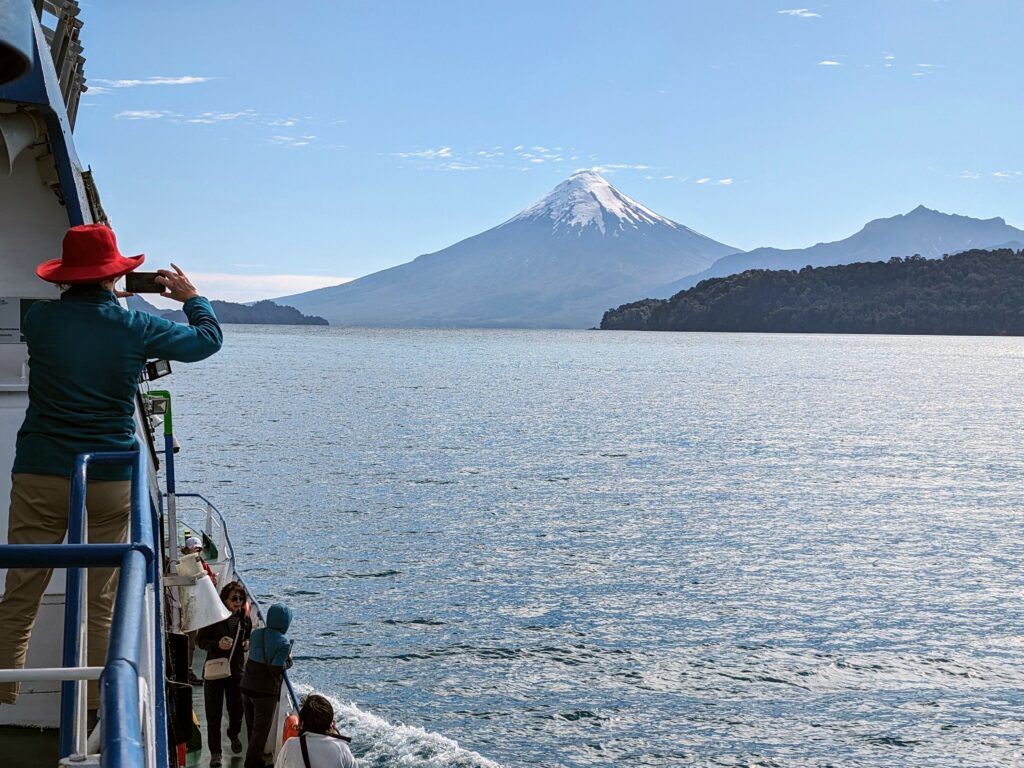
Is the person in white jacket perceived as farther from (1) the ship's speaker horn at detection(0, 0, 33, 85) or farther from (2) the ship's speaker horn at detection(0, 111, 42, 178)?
(1) the ship's speaker horn at detection(0, 0, 33, 85)

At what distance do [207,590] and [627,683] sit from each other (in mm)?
12950

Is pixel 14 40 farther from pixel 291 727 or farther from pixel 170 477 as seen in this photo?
pixel 170 477

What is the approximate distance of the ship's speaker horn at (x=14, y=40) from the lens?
7.82ft

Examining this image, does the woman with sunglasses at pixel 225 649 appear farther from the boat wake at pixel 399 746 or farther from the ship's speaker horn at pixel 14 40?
the ship's speaker horn at pixel 14 40

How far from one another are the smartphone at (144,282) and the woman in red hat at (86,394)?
44mm

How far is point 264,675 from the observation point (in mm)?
11820

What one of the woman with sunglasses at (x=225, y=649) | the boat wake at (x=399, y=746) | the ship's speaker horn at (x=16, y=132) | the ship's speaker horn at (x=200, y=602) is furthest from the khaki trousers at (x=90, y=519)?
the boat wake at (x=399, y=746)

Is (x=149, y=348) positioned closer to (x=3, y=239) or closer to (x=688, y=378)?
(x=3, y=239)

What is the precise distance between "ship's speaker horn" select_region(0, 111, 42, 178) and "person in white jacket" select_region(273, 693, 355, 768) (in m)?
5.45

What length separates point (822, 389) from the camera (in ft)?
449

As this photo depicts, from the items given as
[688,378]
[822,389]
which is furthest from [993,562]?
[688,378]

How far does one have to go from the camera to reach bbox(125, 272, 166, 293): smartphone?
18.2ft

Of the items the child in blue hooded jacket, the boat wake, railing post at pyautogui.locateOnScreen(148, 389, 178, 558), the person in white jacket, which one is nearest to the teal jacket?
the person in white jacket

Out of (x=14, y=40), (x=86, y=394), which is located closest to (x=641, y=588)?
(x=86, y=394)
